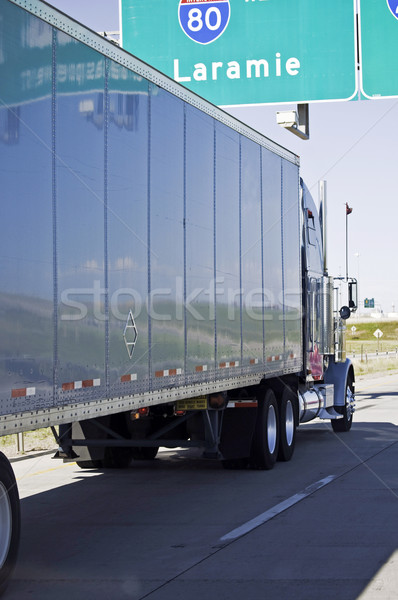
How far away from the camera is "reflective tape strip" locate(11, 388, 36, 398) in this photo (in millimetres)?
6762

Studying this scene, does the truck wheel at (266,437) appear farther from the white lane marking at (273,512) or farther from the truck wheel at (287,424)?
the white lane marking at (273,512)

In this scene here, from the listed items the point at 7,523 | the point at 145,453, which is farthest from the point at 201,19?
the point at 7,523

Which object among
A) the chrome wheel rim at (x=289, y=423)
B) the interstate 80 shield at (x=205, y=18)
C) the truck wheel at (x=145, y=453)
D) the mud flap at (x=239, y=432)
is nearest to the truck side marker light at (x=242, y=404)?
the mud flap at (x=239, y=432)

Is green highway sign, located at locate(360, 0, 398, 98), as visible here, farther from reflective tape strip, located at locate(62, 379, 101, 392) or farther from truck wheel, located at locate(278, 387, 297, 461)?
reflective tape strip, located at locate(62, 379, 101, 392)

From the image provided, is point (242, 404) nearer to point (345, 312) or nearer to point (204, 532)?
point (204, 532)

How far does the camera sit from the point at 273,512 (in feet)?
33.4

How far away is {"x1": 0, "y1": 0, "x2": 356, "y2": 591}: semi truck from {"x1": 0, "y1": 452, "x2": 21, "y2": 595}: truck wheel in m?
0.01

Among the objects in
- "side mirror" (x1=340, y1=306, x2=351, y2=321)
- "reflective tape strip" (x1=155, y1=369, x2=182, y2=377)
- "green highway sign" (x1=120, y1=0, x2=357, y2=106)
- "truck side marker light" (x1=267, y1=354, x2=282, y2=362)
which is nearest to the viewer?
"reflective tape strip" (x1=155, y1=369, x2=182, y2=377)

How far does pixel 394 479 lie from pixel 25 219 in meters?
7.14

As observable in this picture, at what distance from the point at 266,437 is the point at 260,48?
7.24 m

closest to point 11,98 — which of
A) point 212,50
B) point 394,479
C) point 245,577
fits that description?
point 245,577

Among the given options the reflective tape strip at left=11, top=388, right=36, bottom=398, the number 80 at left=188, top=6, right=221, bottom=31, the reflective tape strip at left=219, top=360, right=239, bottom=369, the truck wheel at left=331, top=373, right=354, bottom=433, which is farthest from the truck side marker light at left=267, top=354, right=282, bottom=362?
the reflective tape strip at left=11, top=388, right=36, bottom=398

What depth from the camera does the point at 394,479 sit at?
487 inches

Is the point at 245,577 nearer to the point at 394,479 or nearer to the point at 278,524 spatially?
the point at 278,524
